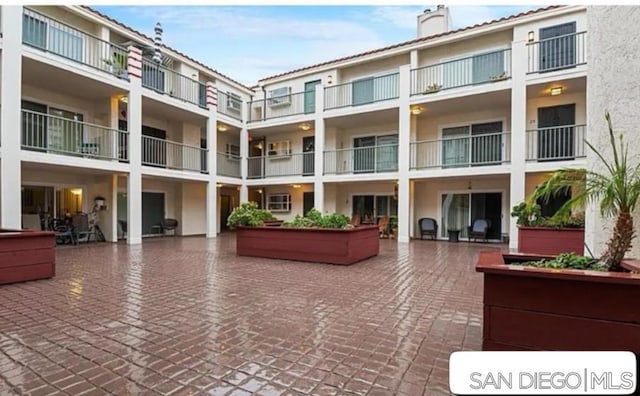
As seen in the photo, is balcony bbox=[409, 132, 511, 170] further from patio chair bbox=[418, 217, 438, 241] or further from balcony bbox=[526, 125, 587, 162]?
patio chair bbox=[418, 217, 438, 241]

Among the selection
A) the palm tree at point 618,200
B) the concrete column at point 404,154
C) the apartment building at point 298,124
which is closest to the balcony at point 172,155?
the apartment building at point 298,124

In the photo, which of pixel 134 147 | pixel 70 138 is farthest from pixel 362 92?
pixel 70 138

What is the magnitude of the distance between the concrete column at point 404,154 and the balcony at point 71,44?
35.8ft

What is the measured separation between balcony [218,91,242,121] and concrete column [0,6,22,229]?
28.6 ft

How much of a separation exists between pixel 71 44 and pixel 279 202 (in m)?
11.7

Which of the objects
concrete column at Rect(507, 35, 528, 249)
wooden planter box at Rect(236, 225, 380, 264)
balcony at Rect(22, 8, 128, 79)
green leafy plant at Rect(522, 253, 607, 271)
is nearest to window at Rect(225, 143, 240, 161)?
balcony at Rect(22, 8, 128, 79)

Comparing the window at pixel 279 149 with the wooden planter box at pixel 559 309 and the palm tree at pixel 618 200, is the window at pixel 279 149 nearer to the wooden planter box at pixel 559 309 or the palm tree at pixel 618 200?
the palm tree at pixel 618 200

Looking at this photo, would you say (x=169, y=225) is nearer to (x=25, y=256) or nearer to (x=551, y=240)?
(x=25, y=256)

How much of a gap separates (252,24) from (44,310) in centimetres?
1147

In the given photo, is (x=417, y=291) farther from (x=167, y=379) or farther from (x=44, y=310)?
(x=44, y=310)

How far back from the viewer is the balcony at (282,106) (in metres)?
18.6

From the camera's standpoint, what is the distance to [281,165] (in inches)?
763

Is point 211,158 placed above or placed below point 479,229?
above

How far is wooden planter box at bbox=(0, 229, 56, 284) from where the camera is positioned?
21.0 feet
